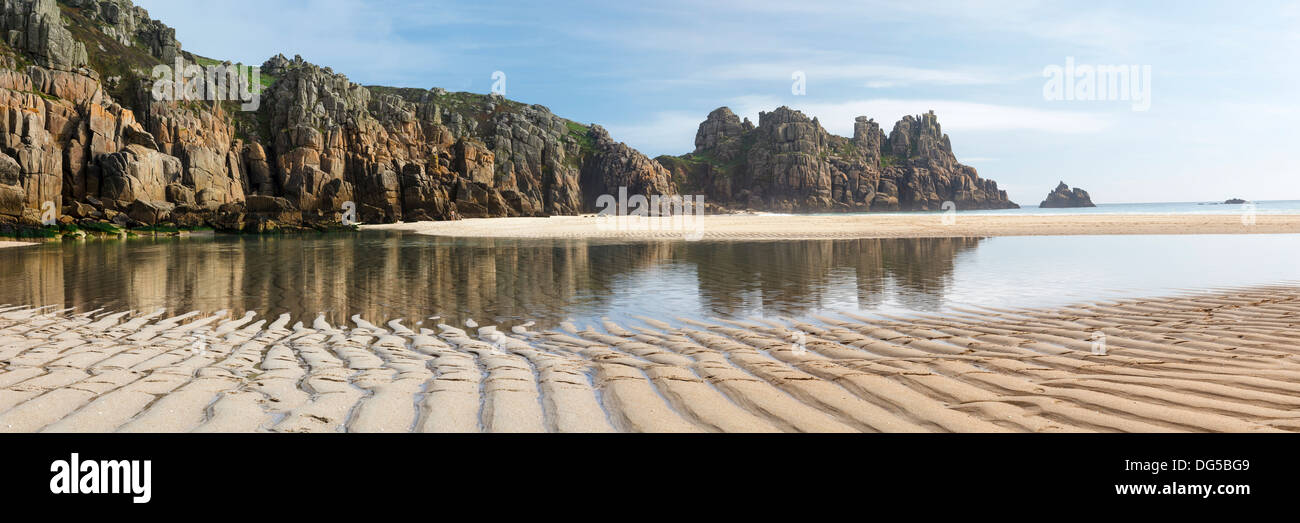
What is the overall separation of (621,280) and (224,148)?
92936 mm

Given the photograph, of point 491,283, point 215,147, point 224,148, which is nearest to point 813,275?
point 491,283

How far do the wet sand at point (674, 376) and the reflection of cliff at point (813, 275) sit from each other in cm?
278

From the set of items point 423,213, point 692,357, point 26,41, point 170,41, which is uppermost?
point 170,41

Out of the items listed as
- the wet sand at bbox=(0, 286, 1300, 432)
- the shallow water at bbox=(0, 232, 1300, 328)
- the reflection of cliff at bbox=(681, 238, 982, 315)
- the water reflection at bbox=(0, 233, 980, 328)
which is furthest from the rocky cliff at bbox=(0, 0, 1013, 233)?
the wet sand at bbox=(0, 286, 1300, 432)

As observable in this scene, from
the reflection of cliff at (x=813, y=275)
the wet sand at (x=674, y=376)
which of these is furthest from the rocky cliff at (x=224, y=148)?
the wet sand at (x=674, y=376)

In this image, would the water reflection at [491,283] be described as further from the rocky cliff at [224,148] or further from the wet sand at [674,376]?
the rocky cliff at [224,148]

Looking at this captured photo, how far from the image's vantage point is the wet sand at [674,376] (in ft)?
16.3

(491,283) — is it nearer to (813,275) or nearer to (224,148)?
(813,275)

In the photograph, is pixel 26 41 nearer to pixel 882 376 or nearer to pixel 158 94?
pixel 158 94

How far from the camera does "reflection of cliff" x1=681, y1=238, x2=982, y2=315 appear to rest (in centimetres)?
1356

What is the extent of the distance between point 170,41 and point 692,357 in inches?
5854
